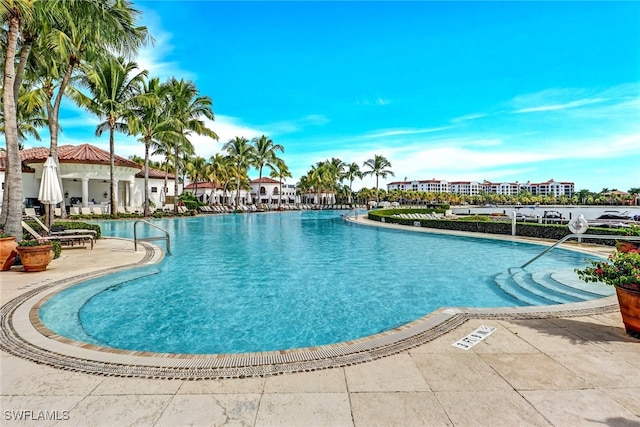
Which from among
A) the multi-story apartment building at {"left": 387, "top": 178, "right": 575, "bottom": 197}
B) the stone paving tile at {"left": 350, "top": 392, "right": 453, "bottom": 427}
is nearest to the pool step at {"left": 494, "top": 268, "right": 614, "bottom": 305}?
the stone paving tile at {"left": 350, "top": 392, "right": 453, "bottom": 427}

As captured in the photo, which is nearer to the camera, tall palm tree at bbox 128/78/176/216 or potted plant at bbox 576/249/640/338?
potted plant at bbox 576/249/640/338

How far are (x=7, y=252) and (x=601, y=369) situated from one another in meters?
11.8

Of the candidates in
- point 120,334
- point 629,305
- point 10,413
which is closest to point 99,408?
point 10,413

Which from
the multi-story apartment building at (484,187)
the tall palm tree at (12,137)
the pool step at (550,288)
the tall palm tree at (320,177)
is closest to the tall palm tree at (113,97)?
the tall palm tree at (12,137)

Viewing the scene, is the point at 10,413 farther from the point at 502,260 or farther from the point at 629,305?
the point at 502,260

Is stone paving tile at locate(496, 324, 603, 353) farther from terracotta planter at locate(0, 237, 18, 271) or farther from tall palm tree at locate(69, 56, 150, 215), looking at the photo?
tall palm tree at locate(69, 56, 150, 215)

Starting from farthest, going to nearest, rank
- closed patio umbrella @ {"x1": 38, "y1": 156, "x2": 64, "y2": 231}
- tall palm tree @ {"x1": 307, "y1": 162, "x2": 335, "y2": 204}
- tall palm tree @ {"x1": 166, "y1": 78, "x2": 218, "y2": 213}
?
tall palm tree @ {"x1": 307, "y1": 162, "x2": 335, "y2": 204}
tall palm tree @ {"x1": 166, "y1": 78, "x2": 218, "y2": 213}
closed patio umbrella @ {"x1": 38, "y1": 156, "x2": 64, "y2": 231}

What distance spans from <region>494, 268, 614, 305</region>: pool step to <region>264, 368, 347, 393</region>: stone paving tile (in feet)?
18.9

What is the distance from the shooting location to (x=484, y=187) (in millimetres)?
175625

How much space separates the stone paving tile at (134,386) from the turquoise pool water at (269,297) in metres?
1.72

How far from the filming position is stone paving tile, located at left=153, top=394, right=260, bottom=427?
246cm

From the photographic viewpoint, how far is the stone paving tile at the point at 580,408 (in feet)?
7.94

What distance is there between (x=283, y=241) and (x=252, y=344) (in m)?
11.9

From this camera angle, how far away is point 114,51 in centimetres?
1287
